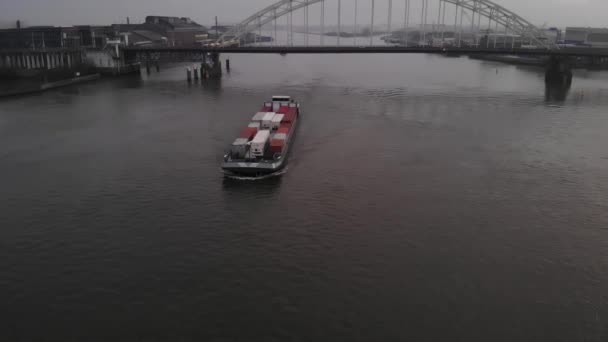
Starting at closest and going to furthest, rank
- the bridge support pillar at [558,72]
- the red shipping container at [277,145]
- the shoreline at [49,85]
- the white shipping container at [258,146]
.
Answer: the white shipping container at [258,146], the red shipping container at [277,145], the shoreline at [49,85], the bridge support pillar at [558,72]

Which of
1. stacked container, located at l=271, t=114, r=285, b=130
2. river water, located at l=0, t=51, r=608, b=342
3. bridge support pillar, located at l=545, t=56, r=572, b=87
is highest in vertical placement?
bridge support pillar, located at l=545, t=56, r=572, b=87

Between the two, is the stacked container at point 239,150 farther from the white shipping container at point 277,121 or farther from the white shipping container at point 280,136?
the white shipping container at point 277,121

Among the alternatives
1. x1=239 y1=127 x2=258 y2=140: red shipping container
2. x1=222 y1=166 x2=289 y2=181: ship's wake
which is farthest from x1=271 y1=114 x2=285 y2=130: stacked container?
x1=222 y1=166 x2=289 y2=181: ship's wake

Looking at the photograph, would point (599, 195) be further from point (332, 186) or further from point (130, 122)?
point (130, 122)

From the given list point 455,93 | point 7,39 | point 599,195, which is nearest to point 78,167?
point 599,195

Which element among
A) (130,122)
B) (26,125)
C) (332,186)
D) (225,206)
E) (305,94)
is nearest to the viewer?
(225,206)

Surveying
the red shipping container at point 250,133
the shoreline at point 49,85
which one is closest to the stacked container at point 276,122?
the red shipping container at point 250,133

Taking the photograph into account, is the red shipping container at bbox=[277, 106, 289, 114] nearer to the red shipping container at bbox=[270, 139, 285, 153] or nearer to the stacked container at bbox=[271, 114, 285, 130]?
the stacked container at bbox=[271, 114, 285, 130]
